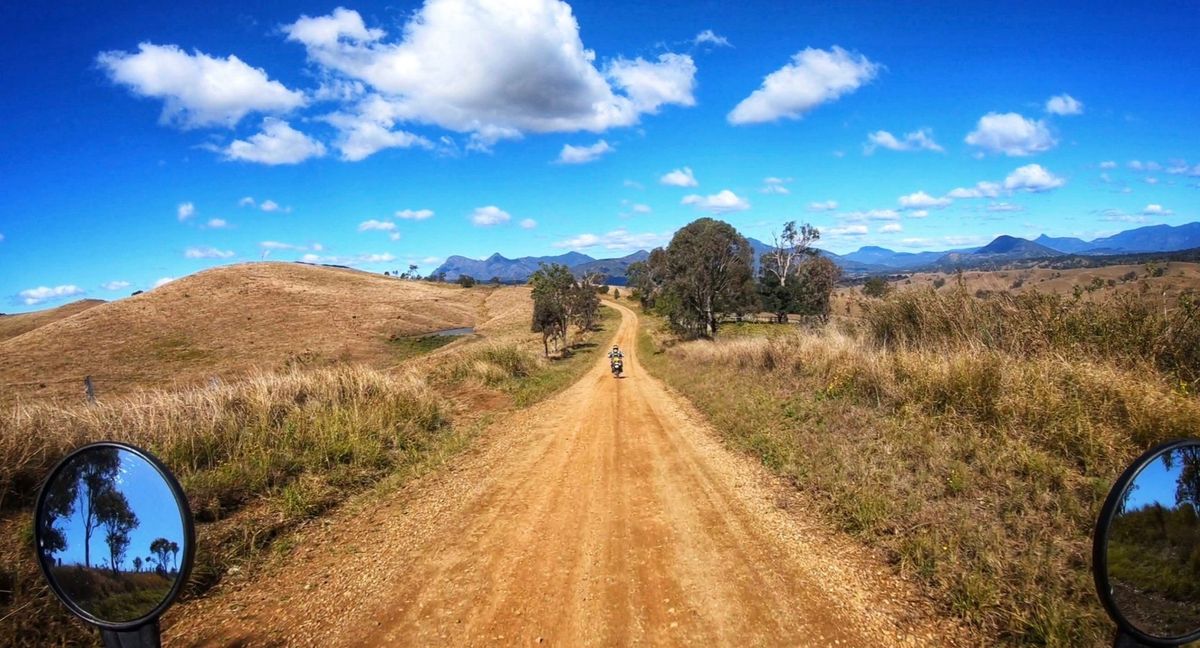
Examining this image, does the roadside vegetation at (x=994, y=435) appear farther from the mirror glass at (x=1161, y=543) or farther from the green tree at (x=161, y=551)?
the green tree at (x=161, y=551)

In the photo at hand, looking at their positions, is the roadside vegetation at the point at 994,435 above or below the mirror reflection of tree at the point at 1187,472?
below

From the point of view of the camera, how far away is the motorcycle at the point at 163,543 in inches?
95.7

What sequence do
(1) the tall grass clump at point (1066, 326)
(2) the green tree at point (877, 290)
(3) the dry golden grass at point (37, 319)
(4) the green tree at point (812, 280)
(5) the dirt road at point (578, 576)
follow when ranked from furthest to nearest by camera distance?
(3) the dry golden grass at point (37, 319) < (4) the green tree at point (812, 280) < (2) the green tree at point (877, 290) < (1) the tall grass clump at point (1066, 326) < (5) the dirt road at point (578, 576)

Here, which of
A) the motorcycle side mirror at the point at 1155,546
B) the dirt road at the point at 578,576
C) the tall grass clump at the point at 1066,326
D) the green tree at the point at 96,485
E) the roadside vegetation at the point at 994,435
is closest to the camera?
the motorcycle side mirror at the point at 1155,546

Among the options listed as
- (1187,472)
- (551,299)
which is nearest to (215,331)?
(551,299)

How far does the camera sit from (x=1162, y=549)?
2.54 meters

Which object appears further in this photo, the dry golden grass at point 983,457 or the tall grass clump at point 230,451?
the tall grass clump at point 230,451

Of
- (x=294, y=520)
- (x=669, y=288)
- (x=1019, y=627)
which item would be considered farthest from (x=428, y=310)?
(x=1019, y=627)

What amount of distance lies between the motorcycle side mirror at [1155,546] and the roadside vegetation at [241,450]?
6849 mm

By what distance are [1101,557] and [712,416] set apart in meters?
10.1

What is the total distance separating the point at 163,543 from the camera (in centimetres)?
287

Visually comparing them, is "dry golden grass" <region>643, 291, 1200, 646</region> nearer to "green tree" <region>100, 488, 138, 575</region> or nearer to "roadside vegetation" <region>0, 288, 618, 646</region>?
"green tree" <region>100, 488, 138, 575</region>

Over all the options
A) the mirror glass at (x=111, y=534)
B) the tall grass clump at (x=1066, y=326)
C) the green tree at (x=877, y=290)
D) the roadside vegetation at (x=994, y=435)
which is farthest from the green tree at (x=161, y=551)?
the green tree at (x=877, y=290)

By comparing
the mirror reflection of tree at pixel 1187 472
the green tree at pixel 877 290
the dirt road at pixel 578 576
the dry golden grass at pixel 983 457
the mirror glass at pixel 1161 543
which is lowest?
the dirt road at pixel 578 576
